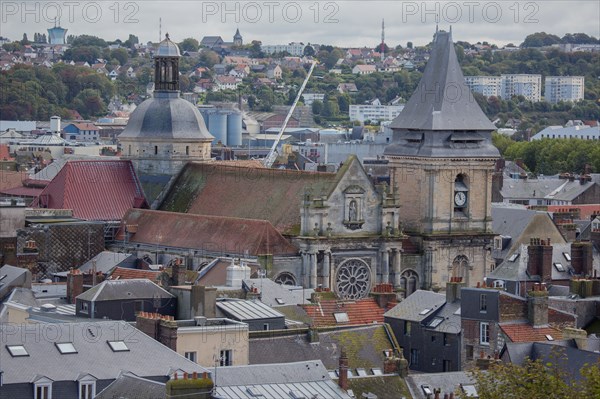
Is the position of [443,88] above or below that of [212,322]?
above

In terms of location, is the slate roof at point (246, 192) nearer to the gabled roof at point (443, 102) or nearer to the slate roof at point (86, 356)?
the gabled roof at point (443, 102)

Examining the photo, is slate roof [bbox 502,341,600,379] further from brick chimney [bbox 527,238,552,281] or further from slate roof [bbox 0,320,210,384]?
brick chimney [bbox 527,238,552,281]

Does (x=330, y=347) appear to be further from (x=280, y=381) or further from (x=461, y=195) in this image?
(x=461, y=195)

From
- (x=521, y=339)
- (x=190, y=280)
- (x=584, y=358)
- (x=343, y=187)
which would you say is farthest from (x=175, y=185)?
(x=584, y=358)

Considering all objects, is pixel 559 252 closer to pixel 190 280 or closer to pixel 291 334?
pixel 190 280

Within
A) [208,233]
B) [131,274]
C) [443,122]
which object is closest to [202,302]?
[131,274]
